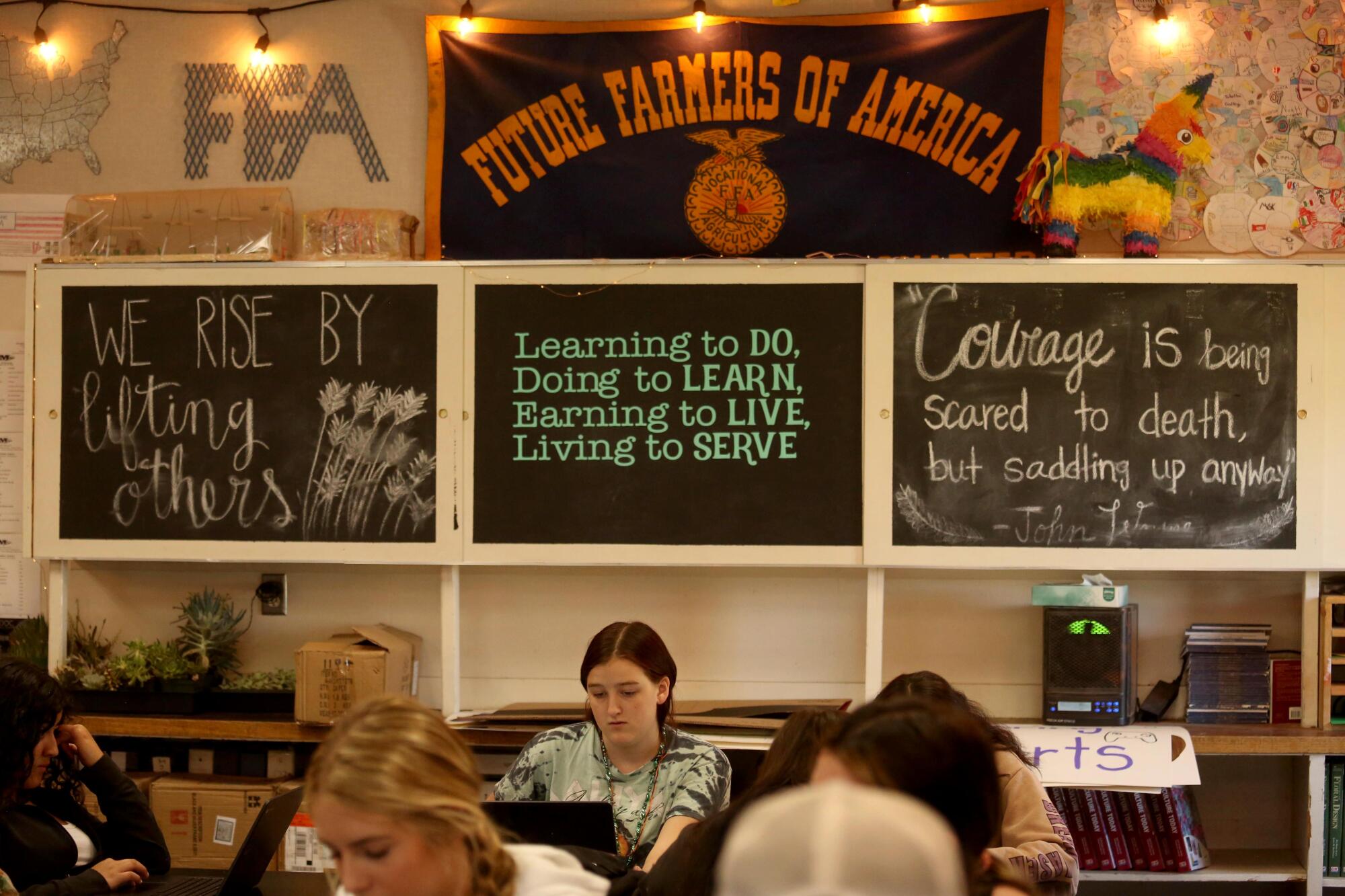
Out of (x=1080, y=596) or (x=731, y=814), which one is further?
(x=1080, y=596)

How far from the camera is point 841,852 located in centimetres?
60

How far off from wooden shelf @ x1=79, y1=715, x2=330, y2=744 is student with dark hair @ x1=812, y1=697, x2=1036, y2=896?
2.85m

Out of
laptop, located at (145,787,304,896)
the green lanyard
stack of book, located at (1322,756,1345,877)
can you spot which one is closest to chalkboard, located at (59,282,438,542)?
the green lanyard

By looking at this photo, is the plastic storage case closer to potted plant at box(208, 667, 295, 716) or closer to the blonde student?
potted plant at box(208, 667, 295, 716)

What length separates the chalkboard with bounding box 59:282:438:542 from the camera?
3.92 metres

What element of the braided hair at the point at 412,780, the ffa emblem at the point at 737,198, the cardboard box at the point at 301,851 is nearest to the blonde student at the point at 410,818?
the braided hair at the point at 412,780

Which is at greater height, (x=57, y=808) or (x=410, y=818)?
(x=410, y=818)

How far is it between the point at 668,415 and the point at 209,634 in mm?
1619

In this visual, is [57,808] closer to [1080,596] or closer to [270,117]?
[270,117]

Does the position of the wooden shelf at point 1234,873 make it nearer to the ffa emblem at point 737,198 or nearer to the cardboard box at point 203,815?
the ffa emblem at point 737,198

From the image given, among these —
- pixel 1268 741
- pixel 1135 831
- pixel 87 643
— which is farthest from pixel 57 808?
pixel 1268 741

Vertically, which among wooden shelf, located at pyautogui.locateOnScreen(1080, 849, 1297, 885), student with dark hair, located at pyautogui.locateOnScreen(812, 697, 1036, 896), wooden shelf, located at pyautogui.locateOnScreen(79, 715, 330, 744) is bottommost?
wooden shelf, located at pyautogui.locateOnScreen(1080, 849, 1297, 885)

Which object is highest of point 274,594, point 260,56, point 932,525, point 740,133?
point 260,56

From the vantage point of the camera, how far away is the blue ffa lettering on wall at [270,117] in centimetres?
428
